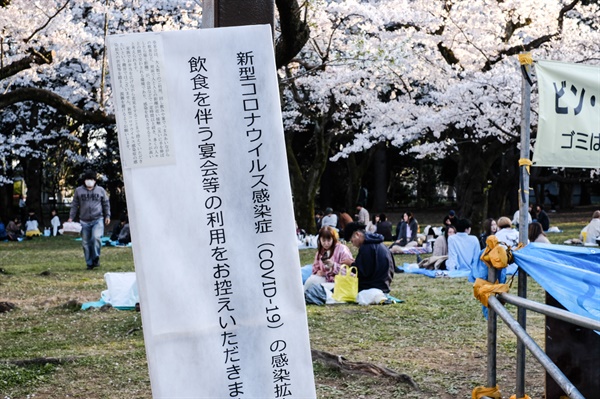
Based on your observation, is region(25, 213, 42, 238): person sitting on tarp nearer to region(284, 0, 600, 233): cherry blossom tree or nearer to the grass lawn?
region(284, 0, 600, 233): cherry blossom tree

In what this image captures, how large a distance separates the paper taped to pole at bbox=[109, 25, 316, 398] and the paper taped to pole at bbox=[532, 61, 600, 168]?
7.41 ft

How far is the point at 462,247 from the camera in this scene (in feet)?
44.0

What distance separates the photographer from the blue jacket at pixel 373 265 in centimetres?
1005

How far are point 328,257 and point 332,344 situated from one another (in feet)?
10.6

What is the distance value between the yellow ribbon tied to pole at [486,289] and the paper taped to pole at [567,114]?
83cm

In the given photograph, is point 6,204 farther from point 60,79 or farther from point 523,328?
point 523,328

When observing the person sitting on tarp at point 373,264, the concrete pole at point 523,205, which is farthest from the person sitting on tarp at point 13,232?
the concrete pole at point 523,205

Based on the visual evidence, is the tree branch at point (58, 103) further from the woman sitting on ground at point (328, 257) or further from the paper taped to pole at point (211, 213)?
the paper taped to pole at point (211, 213)

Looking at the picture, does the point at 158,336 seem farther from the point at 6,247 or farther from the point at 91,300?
the point at 6,247

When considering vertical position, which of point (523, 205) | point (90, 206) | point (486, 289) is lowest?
point (90, 206)

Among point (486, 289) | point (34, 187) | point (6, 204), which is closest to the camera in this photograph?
point (486, 289)

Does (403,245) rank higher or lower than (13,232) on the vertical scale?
lower

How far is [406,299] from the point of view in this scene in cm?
1036

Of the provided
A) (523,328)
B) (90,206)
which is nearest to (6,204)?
(90,206)
